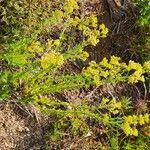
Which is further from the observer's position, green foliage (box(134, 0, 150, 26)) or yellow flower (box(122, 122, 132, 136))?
green foliage (box(134, 0, 150, 26))

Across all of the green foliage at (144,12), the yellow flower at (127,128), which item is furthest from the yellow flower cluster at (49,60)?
the green foliage at (144,12)

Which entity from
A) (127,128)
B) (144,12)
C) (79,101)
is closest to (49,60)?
(127,128)

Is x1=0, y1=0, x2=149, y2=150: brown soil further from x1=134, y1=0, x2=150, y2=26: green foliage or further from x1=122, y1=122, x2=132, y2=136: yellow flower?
x1=122, y1=122, x2=132, y2=136: yellow flower

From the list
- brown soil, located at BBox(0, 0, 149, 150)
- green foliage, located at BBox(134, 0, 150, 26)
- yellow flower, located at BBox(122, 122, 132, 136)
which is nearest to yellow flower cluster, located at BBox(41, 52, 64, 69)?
yellow flower, located at BBox(122, 122, 132, 136)

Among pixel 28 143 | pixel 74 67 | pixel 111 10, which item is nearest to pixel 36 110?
pixel 28 143

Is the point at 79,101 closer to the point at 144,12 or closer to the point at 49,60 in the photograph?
the point at 144,12

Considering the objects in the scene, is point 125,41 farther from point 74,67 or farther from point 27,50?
point 27,50

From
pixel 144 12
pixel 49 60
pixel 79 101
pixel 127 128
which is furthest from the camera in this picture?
pixel 144 12

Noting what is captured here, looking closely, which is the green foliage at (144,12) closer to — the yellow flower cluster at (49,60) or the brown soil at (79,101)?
the brown soil at (79,101)
